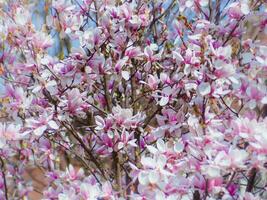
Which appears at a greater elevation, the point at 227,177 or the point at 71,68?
the point at 71,68

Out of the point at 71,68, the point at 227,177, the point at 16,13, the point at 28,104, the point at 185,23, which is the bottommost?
the point at 227,177

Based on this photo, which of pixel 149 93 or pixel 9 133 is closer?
pixel 9 133

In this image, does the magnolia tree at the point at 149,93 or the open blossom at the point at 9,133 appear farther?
the open blossom at the point at 9,133

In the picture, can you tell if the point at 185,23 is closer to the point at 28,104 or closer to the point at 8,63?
the point at 28,104

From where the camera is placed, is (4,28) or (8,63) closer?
(4,28)

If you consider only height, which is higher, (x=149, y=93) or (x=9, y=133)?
(x=149, y=93)

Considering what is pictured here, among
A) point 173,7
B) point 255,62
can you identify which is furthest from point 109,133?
point 173,7

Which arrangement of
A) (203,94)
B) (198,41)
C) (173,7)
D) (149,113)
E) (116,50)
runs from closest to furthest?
(203,94)
(198,41)
(116,50)
(149,113)
(173,7)

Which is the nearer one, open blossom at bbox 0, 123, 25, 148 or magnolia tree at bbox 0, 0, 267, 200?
magnolia tree at bbox 0, 0, 267, 200
